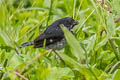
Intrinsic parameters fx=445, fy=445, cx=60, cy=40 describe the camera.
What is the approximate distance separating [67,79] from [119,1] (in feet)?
2.49

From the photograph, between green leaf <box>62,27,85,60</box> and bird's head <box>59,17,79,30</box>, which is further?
bird's head <box>59,17,79,30</box>

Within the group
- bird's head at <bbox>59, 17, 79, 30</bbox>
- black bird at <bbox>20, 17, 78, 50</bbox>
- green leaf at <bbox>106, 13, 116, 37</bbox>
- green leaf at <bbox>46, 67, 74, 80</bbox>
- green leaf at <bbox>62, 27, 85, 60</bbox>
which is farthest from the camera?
bird's head at <bbox>59, 17, 79, 30</bbox>

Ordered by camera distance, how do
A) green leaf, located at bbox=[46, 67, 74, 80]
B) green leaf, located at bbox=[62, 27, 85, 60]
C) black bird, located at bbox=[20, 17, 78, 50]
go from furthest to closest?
black bird, located at bbox=[20, 17, 78, 50]
green leaf, located at bbox=[46, 67, 74, 80]
green leaf, located at bbox=[62, 27, 85, 60]

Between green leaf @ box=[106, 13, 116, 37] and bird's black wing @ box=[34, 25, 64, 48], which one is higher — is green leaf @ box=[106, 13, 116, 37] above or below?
above

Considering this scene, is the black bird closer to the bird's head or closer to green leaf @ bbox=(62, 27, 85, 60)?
the bird's head

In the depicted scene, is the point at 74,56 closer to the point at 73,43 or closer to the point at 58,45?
the point at 58,45

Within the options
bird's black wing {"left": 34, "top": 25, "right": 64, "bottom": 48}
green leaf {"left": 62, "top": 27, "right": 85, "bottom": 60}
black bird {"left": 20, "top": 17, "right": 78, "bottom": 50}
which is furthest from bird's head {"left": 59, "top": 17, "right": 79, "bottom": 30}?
green leaf {"left": 62, "top": 27, "right": 85, "bottom": 60}

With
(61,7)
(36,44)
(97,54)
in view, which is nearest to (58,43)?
(36,44)

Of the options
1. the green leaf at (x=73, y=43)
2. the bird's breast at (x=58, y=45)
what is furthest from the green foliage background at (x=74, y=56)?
the bird's breast at (x=58, y=45)

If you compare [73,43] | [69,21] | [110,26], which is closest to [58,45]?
[69,21]

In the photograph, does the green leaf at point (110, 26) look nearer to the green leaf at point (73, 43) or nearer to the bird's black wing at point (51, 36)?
the green leaf at point (73, 43)

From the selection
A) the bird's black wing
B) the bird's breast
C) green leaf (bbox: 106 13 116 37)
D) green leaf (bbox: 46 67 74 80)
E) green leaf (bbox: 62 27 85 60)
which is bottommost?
the bird's breast

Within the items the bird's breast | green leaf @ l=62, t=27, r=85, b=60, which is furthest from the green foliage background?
the bird's breast

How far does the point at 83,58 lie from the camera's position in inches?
100.0
